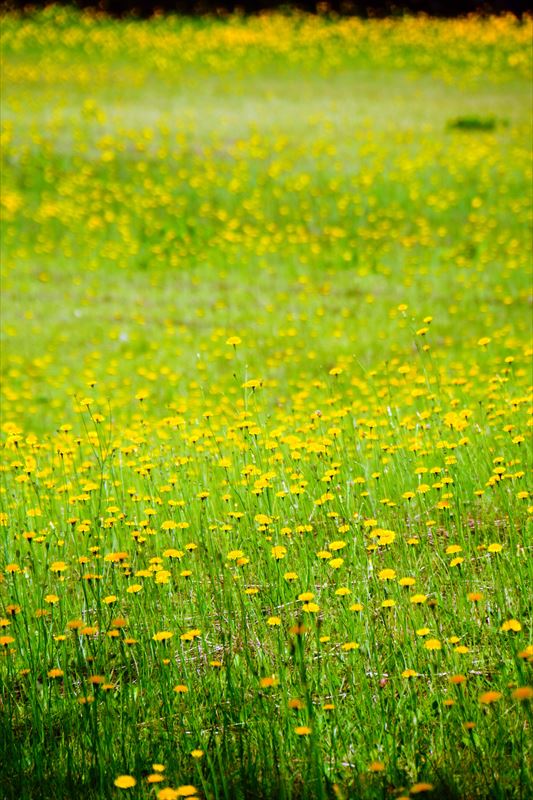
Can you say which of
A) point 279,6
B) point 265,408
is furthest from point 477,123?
point 279,6

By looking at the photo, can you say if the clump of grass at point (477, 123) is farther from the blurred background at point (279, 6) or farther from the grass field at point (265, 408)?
the blurred background at point (279, 6)

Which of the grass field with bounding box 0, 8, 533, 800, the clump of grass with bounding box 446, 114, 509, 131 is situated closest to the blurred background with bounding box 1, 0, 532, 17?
the grass field with bounding box 0, 8, 533, 800

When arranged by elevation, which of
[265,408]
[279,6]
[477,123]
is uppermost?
[279,6]

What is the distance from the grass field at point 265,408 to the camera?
2.67 m

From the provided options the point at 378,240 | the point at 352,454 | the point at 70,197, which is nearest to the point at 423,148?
the point at 378,240

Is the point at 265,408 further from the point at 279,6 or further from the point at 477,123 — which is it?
the point at 279,6

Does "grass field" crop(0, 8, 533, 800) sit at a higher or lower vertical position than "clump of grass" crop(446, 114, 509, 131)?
lower

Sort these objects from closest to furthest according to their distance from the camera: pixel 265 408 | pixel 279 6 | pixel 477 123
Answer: pixel 265 408
pixel 477 123
pixel 279 6

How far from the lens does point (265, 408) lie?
7.57 m

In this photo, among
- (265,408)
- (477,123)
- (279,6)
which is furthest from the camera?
(279,6)

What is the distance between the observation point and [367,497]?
4.34 metres

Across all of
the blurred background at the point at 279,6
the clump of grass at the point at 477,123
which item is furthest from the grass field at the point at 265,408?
the blurred background at the point at 279,6

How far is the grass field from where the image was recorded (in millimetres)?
2672

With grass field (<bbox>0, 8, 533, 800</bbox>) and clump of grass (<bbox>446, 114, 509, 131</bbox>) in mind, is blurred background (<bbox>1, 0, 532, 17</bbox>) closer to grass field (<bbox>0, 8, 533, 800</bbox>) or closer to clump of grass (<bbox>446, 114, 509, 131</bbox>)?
grass field (<bbox>0, 8, 533, 800</bbox>)
